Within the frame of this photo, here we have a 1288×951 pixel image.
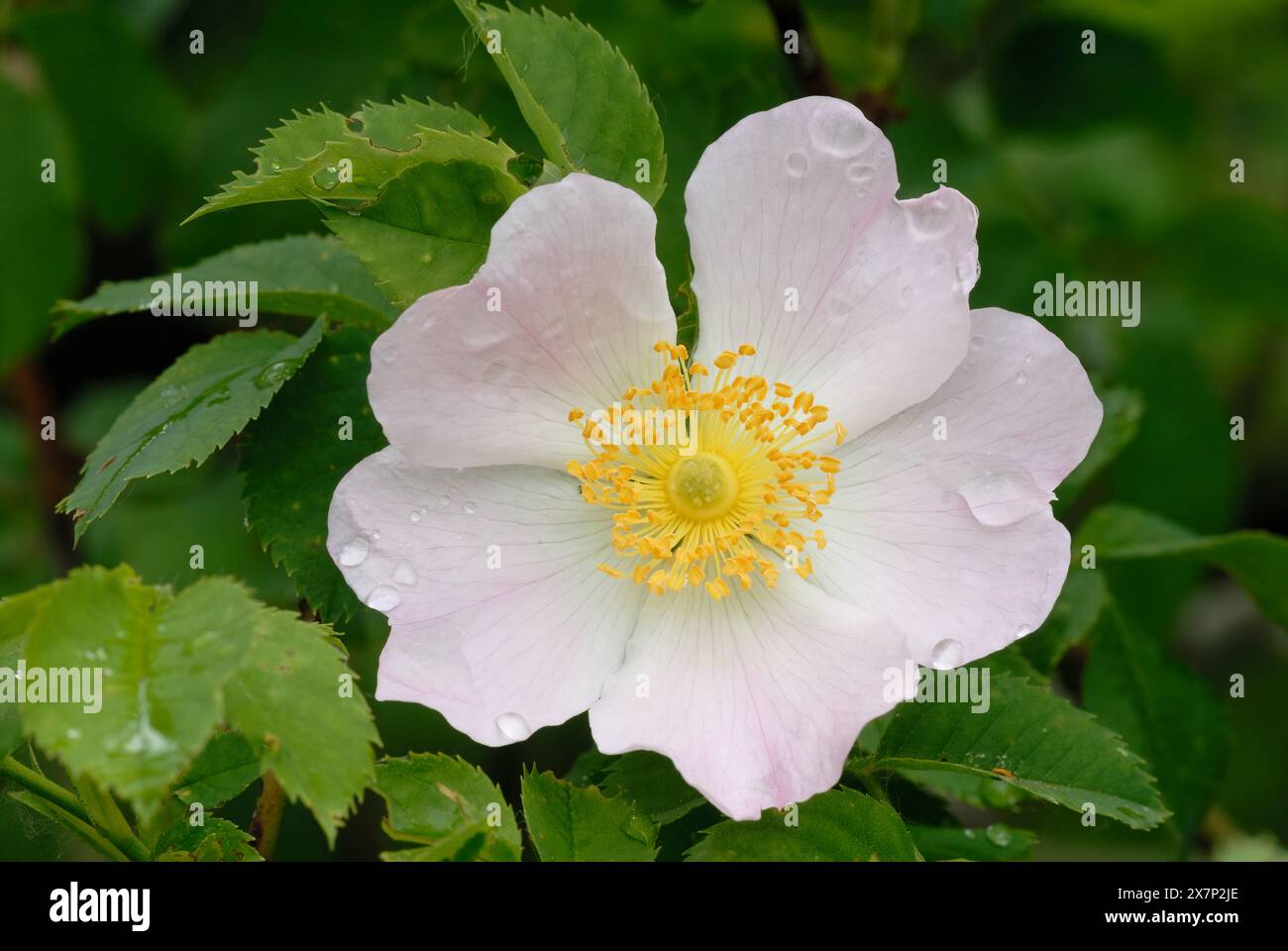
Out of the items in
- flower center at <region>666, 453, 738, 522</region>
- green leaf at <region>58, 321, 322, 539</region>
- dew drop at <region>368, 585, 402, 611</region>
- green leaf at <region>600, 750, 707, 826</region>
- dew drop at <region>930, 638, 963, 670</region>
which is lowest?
green leaf at <region>600, 750, 707, 826</region>

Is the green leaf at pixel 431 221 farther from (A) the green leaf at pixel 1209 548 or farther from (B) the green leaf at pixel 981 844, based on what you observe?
(A) the green leaf at pixel 1209 548

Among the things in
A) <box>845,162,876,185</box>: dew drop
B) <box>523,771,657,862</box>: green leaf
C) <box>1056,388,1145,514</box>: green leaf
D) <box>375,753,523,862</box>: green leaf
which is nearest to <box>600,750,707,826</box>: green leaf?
<box>523,771,657,862</box>: green leaf

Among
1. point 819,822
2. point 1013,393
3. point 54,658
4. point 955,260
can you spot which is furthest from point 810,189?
point 54,658

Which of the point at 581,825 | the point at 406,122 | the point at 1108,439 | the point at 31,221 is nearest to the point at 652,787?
the point at 581,825

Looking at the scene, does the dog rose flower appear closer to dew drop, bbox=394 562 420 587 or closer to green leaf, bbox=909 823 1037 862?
dew drop, bbox=394 562 420 587

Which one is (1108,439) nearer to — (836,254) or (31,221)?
(836,254)

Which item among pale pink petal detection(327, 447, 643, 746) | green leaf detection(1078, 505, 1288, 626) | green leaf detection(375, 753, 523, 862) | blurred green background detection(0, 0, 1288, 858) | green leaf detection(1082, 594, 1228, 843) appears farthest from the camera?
blurred green background detection(0, 0, 1288, 858)

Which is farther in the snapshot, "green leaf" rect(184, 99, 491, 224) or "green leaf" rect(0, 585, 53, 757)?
"green leaf" rect(184, 99, 491, 224)
